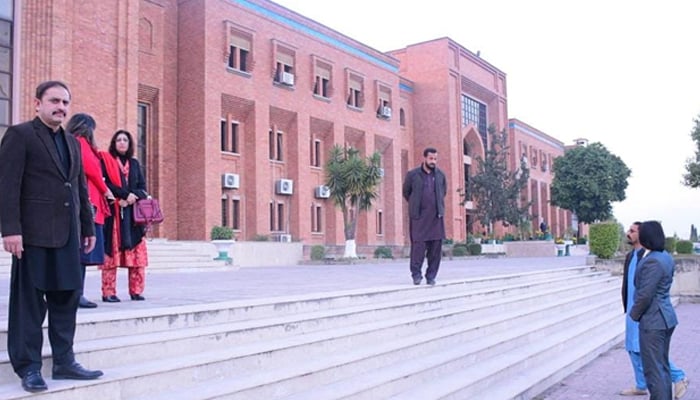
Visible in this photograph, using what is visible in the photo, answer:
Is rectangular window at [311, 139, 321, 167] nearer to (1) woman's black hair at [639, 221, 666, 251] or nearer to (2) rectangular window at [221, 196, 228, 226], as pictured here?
(2) rectangular window at [221, 196, 228, 226]

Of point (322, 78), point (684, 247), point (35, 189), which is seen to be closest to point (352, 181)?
point (322, 78)

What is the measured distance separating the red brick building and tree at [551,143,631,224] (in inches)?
590

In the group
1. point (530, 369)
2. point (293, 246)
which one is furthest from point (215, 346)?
point (293, 246)

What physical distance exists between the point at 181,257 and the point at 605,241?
1109 cm

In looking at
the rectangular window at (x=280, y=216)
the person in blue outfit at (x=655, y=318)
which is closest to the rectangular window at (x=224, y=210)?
the rectangular window at (x=280, y=216)

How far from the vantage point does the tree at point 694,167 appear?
26828mm

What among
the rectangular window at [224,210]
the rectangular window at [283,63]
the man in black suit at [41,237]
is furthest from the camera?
the rectangular window at [283,63]

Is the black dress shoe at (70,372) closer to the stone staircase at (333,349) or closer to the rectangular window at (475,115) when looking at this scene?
the stone staircase at (333,349)

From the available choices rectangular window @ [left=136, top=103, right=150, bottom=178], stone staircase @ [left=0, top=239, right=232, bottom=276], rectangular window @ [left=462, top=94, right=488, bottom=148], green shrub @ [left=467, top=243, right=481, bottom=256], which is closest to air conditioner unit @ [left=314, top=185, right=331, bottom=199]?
green shrub @ [left=467, top=243, right=481, bottom=256]

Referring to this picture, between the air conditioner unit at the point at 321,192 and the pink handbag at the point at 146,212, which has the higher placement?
the air conditioner unit at the point at 321,192

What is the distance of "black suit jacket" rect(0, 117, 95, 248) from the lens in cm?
342

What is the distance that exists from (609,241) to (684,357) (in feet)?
28.0

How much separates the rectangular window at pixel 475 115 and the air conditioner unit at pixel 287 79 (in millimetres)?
16836

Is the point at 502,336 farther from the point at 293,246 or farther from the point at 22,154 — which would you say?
the point at 293,246
